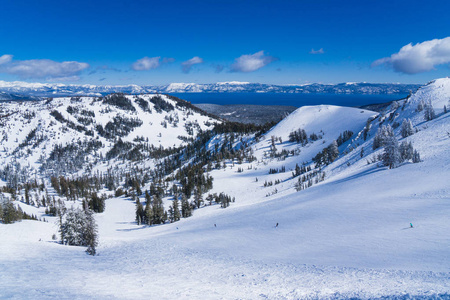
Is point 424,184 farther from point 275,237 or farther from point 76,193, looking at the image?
point 76,193

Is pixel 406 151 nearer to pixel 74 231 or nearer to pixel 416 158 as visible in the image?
pixel 416 158

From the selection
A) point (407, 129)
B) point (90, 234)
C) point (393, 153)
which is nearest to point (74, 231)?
point (90, 234)

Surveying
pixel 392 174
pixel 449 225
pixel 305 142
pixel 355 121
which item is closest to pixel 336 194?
pixel 392 174

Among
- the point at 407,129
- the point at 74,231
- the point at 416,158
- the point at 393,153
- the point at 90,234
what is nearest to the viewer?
→ the point at 90,234

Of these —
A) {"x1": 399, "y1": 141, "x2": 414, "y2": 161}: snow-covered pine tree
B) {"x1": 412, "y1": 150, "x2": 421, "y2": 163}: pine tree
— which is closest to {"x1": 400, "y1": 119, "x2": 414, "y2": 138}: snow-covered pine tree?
{"x1": 399, "y1": 141, "x2": 414, "y2": 161}: snow-covered pine tree

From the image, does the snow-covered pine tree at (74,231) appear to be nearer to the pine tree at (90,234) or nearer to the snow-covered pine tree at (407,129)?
the pine tree at (90,234)

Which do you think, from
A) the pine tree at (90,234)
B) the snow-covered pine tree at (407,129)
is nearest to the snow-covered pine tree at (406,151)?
the snow-covered pine tree at (407,129)

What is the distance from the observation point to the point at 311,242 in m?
27.5

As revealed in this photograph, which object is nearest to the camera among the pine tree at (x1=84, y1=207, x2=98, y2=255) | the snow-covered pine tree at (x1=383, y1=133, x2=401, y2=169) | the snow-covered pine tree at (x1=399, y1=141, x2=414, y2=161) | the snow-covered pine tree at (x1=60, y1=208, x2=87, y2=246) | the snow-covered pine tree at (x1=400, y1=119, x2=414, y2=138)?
the pine tree at (x1=84, y1=207, x2=98, y2=255)

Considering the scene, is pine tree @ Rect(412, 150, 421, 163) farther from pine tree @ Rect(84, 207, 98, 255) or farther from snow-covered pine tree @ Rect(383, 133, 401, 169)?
pine tree @ Rect(84, 207, 98, 255)

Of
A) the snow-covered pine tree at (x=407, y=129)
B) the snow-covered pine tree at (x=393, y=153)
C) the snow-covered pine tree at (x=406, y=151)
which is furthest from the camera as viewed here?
the snow-covered pine tree at (x=407, y=129)

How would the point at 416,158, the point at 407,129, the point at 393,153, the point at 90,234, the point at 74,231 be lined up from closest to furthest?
the point at 90,234, the point at 416,158, the point at 393,153, the point at 74,231, the point at 407,129

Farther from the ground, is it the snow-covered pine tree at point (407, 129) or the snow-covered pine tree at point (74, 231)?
the snow-covered pine tree at point (407, 129)

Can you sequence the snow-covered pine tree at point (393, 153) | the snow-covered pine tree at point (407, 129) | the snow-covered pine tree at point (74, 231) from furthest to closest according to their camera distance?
the snow-covered pine tree at point (407, 129) < the snow-covered pine tree at point (74, 231) < the snow-covered pine tree at point (393, 153)
